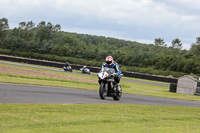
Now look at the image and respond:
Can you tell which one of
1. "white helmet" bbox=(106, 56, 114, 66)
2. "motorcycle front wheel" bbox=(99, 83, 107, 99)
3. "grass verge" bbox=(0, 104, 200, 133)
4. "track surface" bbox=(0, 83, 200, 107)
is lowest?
"track surface" bbox=(0, 83, 200, 107)

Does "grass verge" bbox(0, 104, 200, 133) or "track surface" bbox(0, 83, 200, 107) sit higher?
"grass verge" bbox(0, 104, 200, 133)

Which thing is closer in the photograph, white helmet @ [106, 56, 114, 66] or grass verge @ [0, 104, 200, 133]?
grass verge @ [0, 104, 200, 133]

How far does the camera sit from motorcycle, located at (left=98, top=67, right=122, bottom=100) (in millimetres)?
14888

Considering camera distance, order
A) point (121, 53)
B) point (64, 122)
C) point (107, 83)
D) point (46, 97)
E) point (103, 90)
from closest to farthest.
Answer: point (64, 122) → point (46, 97) → point (107, 83) → point (103, 90) → point (121, 53)

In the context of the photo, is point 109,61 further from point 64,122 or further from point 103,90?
point 64,122

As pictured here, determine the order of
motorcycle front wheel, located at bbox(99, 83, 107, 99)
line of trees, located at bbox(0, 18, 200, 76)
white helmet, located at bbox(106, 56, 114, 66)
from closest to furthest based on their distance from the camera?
white helmet, located at bbox(106, 56, 114, 66) → motorcycle front wheel, located at bbox(99, 83, 107, 99) → line of trees, located at bbox(0, 18, 200, 76)

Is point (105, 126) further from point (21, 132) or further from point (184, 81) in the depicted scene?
point (184, 81)

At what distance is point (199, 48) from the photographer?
10400 cm

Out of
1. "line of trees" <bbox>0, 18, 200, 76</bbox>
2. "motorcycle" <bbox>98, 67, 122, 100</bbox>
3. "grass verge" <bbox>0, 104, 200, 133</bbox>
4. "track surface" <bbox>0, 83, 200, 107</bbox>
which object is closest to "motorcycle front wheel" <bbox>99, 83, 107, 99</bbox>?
"motorcycle" <bbox>98, 67, 122, 100</bbox>

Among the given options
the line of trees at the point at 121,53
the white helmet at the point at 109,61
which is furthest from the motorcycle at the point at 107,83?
the line of trees at the point at 121,53

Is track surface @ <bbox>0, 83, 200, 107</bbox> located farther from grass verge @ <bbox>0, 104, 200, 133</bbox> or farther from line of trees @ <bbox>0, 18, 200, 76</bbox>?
line of trees @ <bbox>0, 18, 200, 76</bbox>

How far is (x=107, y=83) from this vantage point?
15281 millimetres

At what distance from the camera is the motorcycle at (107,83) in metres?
14.9

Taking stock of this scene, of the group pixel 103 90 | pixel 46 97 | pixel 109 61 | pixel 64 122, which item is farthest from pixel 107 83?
pixel 64 122
